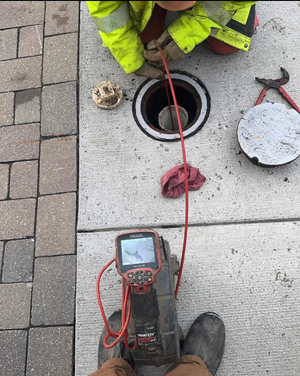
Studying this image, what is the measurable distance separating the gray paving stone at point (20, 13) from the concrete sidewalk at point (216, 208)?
623 mm

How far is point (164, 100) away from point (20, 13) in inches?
58.5

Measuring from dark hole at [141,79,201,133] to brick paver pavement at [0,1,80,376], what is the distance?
1.86ft

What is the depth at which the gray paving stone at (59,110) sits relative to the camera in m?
2.46

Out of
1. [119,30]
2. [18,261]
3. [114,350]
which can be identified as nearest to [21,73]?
[119,30]

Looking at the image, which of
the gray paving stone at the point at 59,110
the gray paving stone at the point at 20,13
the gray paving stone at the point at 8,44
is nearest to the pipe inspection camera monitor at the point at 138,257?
the gray paving stone at the point at 59,110

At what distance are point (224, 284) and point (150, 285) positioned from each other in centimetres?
72

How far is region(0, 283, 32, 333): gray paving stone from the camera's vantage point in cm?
210

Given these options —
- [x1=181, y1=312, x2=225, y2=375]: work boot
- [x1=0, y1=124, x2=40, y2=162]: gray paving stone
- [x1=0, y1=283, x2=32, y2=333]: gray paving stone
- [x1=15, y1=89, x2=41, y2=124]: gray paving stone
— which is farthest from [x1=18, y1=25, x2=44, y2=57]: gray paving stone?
[x1=181, y1=312, x2=225, y2=375]: work boot

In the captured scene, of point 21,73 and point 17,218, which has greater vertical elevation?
point 21,73

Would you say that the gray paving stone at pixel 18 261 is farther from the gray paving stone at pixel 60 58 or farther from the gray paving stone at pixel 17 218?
the gray paving stone at pixel 60 58

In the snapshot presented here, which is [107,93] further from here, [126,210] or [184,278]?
[184,278]

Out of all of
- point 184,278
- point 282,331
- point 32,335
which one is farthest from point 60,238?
point 282,331

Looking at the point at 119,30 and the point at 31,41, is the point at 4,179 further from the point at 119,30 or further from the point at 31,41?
the point at 119,30

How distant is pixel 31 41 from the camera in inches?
107
